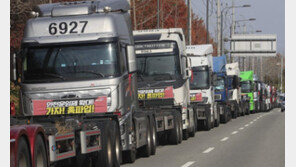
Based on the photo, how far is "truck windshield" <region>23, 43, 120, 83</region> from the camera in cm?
1328

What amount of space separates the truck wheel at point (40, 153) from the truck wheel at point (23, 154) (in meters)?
0.34

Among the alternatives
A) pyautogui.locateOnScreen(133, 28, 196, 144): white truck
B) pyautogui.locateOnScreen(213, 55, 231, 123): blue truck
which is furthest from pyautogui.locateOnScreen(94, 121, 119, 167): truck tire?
pyautogui.locateOnScreen(213, 55, 231, 123): blue truck

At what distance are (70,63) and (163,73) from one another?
7.96 metres

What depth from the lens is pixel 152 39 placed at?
21.3 m

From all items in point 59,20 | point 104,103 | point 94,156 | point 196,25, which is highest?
point 196,25

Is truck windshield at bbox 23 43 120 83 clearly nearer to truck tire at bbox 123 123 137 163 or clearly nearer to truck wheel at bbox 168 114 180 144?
truck tire at bbox 123 123 137 163

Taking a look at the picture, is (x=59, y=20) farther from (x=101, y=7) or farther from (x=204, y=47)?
(x=204, y=47)

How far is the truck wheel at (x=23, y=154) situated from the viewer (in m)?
8.21

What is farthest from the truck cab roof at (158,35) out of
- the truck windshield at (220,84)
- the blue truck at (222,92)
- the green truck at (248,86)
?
the green truck at (248,86)

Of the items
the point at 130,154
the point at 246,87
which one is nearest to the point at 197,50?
the point at 130,154

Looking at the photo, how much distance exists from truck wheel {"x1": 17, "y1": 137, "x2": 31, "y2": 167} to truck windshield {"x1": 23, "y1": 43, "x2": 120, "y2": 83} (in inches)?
187

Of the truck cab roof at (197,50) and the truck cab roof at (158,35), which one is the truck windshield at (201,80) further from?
the truck cab roof at (158,35)
